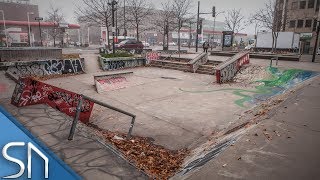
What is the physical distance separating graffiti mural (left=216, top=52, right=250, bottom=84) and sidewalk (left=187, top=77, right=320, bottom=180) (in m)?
9.05

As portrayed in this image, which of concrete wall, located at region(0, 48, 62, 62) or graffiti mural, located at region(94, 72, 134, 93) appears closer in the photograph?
graffiti mural, located at region(94, 72, 134, 93)

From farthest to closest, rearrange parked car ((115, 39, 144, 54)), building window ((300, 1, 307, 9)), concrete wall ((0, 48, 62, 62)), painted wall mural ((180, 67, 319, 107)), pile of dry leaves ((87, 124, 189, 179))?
building window ((300, 1, 307, 9))
parked car ((115, 39, 144, 54))
concrete wall ((0, 48, 62, 62))
painted wall mural ((180, 67, 319, 107))
pile of dry leaves ((87, 124, 189, 179))

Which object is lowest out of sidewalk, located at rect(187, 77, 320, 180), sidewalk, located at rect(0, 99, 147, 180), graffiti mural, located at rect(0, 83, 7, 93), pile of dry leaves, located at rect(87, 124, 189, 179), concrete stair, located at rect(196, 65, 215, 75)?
pile of dry leaves, located at rect(87, 124, 189, 179)

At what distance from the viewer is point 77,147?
518 cm

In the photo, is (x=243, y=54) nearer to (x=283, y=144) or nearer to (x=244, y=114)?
(x=244, y=114)

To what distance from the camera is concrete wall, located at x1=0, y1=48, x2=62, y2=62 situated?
56.4 feet

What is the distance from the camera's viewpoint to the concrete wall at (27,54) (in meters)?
17.2

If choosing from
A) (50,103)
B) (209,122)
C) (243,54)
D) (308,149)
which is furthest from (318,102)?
(243,54)

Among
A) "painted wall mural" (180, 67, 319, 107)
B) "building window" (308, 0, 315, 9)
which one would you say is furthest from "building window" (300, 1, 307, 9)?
"painted wall mural" (180, 67, 319, 107)

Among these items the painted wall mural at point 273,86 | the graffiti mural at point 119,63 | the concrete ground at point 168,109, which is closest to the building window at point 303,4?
the painted wall mural at point 273,86

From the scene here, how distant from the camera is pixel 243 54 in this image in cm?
1914

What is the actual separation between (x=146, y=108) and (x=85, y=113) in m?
3.07

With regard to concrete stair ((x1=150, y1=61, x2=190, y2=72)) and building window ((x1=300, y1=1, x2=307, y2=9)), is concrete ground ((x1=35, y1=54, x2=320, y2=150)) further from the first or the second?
building window ((x1=300, y1=1, x2=307, y2=9))

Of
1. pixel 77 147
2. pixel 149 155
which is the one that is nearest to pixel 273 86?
pixel 149 155
